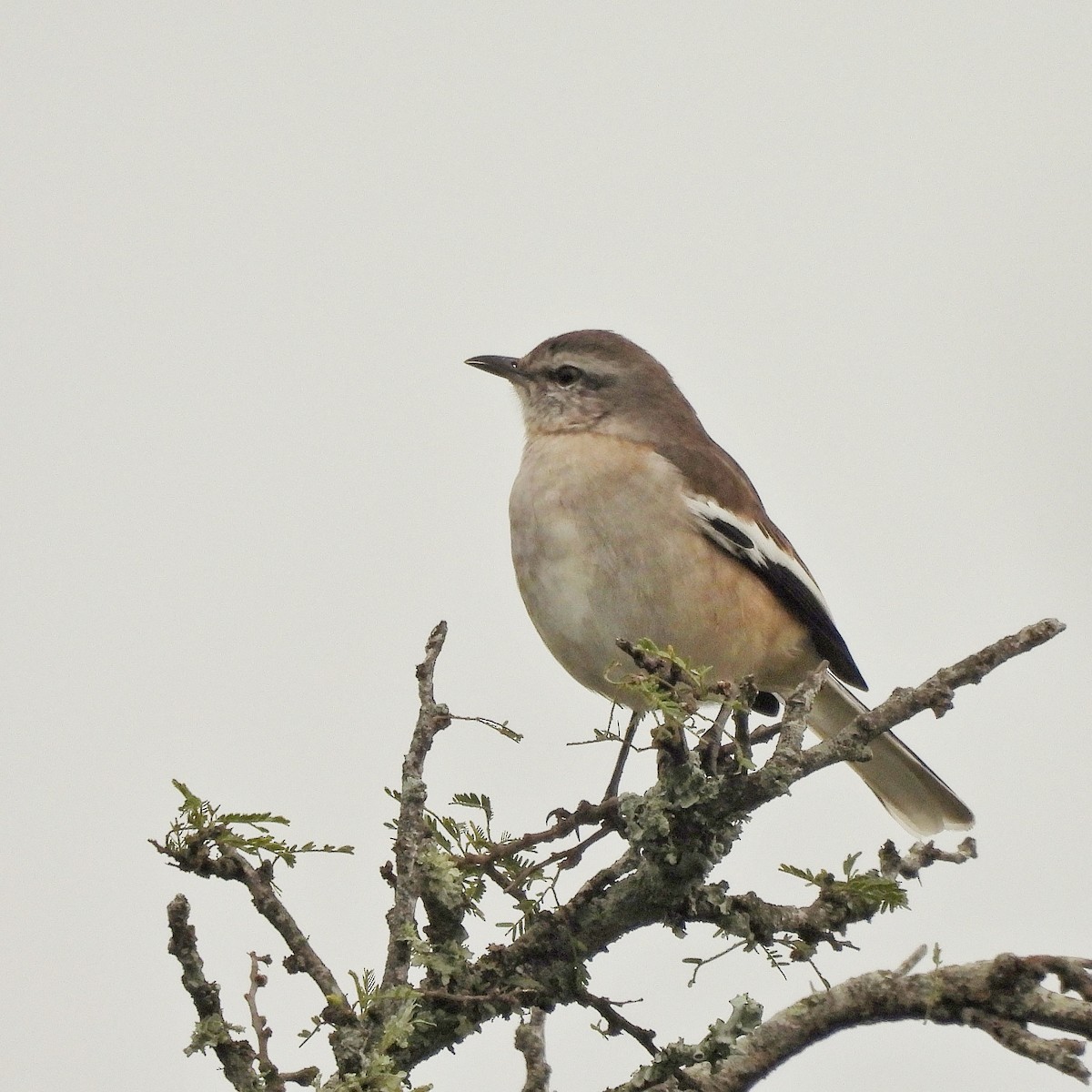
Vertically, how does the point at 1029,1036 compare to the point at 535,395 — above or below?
below

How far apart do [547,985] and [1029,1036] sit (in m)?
1.43

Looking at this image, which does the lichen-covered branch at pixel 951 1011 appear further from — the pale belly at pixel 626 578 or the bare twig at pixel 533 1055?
the pale belly at pixel 626 578

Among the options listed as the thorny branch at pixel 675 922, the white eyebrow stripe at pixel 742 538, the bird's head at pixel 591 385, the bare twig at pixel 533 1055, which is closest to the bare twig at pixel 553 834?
the thorny branch at pixel 675 922

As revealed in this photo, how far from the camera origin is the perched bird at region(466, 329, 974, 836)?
5.44 m

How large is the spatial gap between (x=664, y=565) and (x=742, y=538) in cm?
51

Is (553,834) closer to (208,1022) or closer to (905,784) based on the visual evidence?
(208,1022)

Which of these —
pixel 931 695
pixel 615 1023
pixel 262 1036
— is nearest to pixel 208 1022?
pixel 262 1036

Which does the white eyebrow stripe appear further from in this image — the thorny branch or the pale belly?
the thorny branch

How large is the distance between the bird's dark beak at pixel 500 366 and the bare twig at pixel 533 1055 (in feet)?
11.3

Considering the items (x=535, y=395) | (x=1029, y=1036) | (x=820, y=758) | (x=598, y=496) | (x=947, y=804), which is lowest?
(x=1029, y=1036)

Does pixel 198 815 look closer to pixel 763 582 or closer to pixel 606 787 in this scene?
pixel 606 787

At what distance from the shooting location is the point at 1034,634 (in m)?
3.38

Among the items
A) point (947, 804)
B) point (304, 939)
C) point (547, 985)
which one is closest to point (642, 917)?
point (547, 985)

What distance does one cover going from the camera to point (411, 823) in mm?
3629
